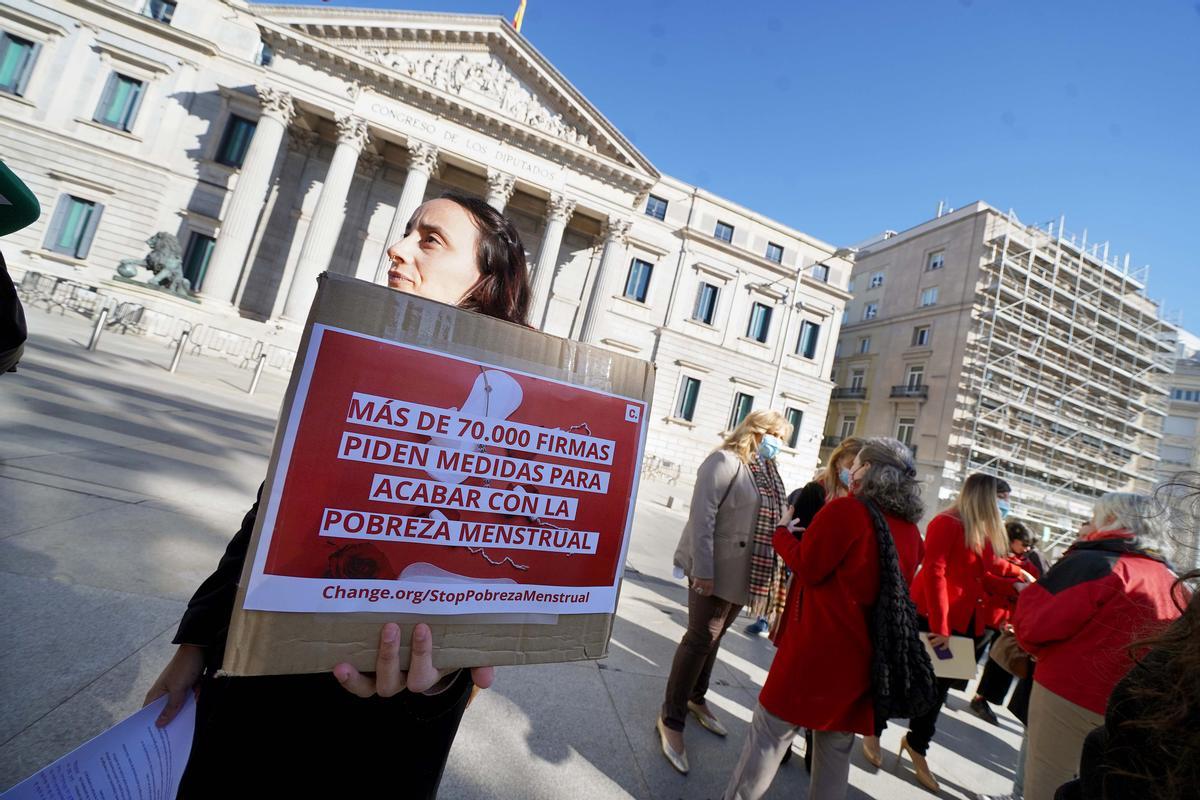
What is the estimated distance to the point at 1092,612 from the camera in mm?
2268

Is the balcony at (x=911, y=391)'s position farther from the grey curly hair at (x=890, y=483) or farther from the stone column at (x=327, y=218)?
the grey curly hair at (x=890, y=483)

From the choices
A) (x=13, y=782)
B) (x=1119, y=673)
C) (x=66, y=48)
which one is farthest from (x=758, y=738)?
(x=66, y=48)

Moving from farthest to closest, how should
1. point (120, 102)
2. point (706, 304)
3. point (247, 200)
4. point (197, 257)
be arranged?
point (706, 304), point (197, 257), point (120, 102), point (247, 200)

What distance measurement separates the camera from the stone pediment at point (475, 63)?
65.5 feet

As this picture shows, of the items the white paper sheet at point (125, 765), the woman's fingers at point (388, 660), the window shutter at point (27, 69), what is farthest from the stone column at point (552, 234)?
the woman's fingers at point (388, 660)

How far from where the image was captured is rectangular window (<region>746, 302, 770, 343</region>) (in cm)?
2769

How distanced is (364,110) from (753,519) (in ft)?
76.4

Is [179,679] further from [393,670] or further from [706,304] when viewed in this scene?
[706,304]

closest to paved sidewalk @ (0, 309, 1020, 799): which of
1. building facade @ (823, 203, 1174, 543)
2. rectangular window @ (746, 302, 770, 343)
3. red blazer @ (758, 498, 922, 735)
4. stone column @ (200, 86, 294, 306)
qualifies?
red blazer @ (758, 498, 922, 735)

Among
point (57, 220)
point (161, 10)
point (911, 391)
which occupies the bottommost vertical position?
point (57, 220)

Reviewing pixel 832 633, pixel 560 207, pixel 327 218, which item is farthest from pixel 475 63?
pixel 832 633

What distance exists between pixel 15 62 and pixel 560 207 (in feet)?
69.0

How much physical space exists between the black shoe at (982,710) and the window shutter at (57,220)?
96.2 feet

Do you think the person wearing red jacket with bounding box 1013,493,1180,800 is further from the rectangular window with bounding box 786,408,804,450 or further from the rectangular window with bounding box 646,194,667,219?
the rectangular window with bounding box 646,194,667,219
